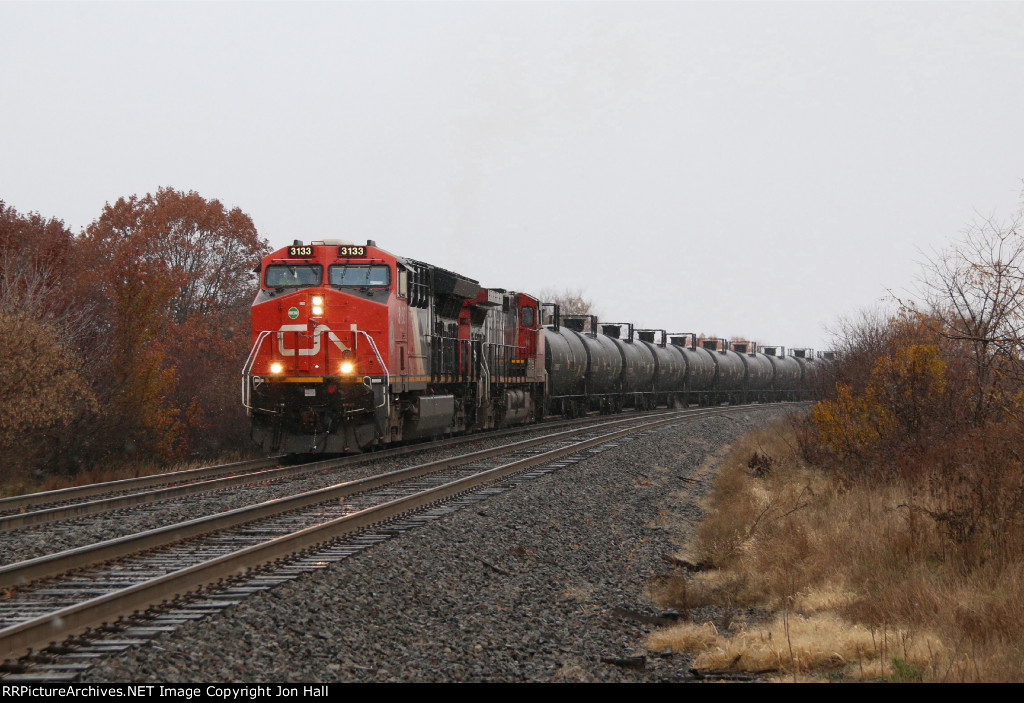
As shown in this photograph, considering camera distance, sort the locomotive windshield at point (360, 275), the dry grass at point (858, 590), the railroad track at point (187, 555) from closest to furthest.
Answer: the railroad track at point (187, 555), the dry grass at point (858, 590), the locomotive windshield at point (360, 275)

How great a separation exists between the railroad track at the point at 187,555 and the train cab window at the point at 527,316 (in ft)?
46.6

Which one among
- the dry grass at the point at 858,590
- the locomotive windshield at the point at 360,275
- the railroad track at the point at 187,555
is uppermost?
the locomotive windshield at the point at 360,275

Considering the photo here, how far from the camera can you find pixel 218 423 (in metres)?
27.6

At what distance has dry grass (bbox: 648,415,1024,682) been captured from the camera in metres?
6.26

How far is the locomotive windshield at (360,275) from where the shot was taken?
1781 centimetres

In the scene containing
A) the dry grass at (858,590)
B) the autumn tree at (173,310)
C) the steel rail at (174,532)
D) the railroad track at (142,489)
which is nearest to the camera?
the dry grass at (858,590)

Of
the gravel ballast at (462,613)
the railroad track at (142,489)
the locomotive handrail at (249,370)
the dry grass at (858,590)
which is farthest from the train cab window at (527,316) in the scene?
the gravel ballast at (462,613)

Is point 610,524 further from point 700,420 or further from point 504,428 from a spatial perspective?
point 700,420

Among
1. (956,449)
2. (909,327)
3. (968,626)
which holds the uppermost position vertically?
(909,327)

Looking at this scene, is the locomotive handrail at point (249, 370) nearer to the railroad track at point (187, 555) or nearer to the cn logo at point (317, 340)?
the cn logo at point (317, 340)

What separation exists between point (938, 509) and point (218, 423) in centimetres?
2228

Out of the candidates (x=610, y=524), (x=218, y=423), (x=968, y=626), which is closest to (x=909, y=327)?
(x=610, y=524)

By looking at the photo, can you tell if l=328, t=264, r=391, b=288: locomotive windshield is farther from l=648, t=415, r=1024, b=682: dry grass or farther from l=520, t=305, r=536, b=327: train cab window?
l=520, t=305, r=536, b=327: train cab window
